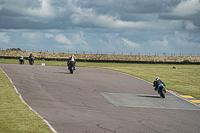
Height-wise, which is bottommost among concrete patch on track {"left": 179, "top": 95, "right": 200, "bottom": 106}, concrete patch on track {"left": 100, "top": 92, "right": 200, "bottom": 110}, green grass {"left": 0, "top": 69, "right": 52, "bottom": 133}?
concrete patch on track {"left": 179, "top": 95, "right": 200, "bottom": 106}

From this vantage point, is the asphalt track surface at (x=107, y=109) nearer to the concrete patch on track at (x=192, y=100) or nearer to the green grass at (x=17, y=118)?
the green grass at (x=17, y=118)

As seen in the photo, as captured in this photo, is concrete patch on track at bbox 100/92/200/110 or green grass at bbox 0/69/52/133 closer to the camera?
green grass at bbox 0/69/52/133

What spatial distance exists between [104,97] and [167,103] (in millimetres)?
3782

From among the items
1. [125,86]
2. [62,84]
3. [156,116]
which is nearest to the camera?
[156,116]

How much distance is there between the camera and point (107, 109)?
13227 millimetres

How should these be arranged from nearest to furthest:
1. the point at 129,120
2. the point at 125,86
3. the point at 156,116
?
the point at 129,120, the point at 156,116, the point at 125,86

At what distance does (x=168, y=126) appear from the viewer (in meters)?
10.3

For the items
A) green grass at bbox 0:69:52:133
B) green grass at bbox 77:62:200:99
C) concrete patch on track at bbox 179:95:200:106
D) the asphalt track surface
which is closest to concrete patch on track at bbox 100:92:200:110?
the asphalt track surface

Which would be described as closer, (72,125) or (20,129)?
(20,129)

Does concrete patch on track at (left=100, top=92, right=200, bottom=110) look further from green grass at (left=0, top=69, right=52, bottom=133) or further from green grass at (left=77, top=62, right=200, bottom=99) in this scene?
green grass at (left=0, top=69, right=52, bottom=133)

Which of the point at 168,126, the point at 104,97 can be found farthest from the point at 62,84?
the point at 168,126

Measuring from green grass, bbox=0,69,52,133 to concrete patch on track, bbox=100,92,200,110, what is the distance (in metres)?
5.29

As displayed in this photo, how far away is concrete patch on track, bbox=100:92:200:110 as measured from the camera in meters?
15.0

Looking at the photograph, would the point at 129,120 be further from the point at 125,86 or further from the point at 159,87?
the point at 125,86
